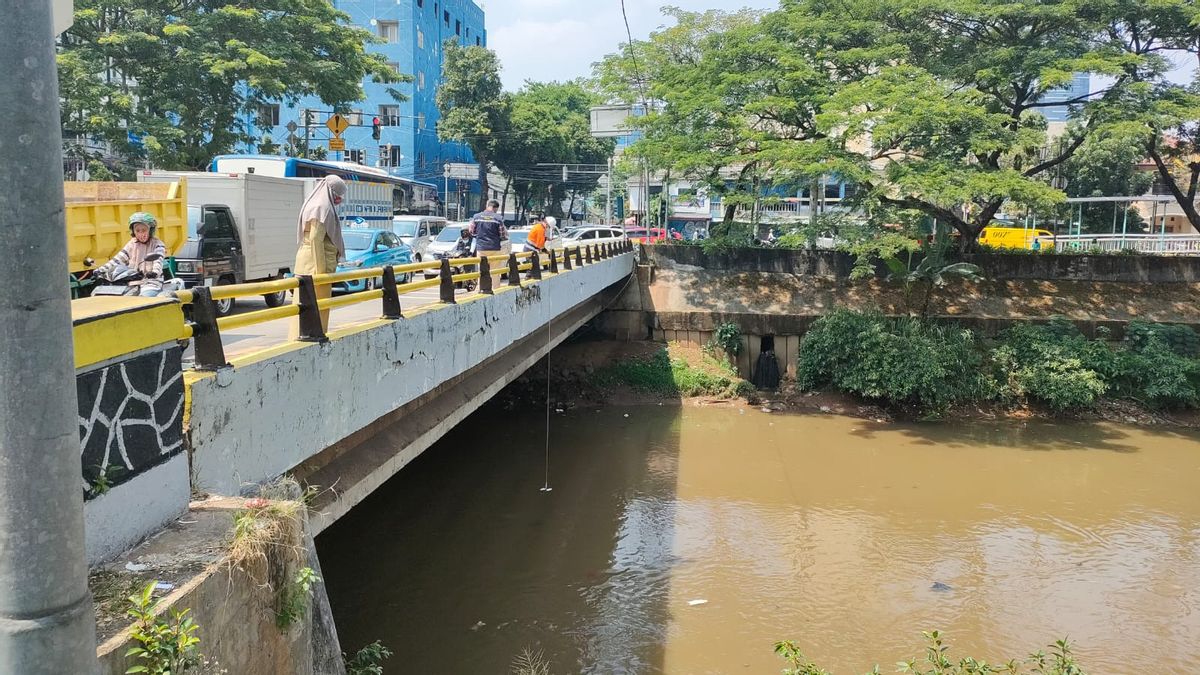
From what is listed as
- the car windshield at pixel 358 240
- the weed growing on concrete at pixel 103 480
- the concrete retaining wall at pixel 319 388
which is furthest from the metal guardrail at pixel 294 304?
the car windshield at pixel 358 240

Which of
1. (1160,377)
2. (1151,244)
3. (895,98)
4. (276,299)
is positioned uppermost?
(895,98)

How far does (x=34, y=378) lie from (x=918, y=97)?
1793cm

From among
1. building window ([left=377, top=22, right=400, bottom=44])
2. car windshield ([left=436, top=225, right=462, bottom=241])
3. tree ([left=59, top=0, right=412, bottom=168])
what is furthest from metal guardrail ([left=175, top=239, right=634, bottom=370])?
building window ([left=377, top=22, right=400, bottom=44])

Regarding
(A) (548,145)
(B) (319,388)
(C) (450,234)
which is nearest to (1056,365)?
(C) (450,234)

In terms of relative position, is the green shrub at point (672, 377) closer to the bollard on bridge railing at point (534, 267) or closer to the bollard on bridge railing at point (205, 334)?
the bollard on bridge railing at point (534, 267)

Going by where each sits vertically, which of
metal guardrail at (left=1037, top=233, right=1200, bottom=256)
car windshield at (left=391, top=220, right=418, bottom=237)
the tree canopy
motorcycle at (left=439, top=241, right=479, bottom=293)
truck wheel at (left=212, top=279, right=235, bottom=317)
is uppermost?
the tree canopy

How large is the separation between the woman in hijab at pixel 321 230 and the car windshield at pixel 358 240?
931 cm

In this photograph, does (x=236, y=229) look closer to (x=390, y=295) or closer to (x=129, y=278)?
(x=129, y=278)

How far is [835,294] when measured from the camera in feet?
71.5

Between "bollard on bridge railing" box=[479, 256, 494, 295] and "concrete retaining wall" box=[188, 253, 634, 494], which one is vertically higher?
"bollard on bridge railing" box=[479, 256, 494, 295]

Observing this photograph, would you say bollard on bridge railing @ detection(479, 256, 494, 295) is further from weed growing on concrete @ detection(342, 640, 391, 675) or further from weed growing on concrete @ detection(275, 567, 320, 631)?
weed growing on concrete @ detection(275, 567, 320, 631)

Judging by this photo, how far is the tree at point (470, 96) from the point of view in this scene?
149 ft

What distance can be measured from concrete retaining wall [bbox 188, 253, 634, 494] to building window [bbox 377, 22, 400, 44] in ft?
136

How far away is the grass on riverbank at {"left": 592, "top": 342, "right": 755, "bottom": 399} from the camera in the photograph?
66.2 feet
